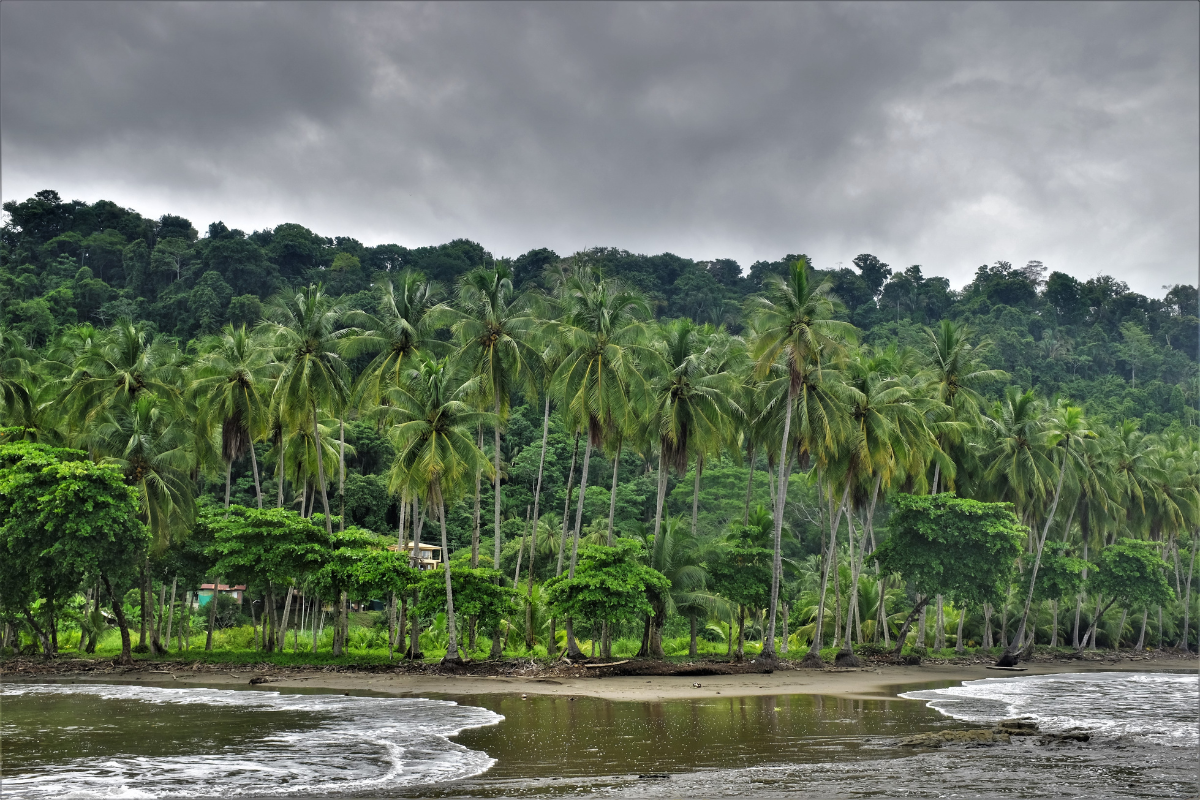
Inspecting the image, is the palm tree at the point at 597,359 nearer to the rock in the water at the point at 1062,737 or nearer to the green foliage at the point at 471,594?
the green foliage at the point at 471,594

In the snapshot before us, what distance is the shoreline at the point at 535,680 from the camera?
85.9 feet

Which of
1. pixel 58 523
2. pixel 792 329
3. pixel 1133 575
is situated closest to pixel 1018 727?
pixel 792 329

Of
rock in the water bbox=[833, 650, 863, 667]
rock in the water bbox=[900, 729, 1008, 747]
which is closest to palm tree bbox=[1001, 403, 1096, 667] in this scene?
rock in the water bbox=[833, 650, 863, 667]

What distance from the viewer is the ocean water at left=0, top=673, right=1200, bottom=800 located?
13.1 metres

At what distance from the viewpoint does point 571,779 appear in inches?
525

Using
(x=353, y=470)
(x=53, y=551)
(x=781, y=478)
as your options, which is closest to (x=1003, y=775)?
(x=781, y=478)

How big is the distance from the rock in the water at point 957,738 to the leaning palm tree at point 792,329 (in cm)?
1562

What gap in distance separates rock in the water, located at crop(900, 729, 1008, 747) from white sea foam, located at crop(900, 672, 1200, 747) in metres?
2.55

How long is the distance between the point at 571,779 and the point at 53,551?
74.5 ft

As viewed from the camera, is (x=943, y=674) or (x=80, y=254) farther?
(x=80, y=254)

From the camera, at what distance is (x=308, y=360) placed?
33094mm

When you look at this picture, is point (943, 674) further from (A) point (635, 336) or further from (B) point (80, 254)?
(B) point (80, 254)

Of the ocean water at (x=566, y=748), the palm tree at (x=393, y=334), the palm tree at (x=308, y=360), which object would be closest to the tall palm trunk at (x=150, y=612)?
the palm tree at (x=308, y=360)

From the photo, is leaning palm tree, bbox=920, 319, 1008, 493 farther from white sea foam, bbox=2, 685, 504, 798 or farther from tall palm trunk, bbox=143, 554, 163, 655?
tall palm trunk, bbox=143, 554, 163, 655
